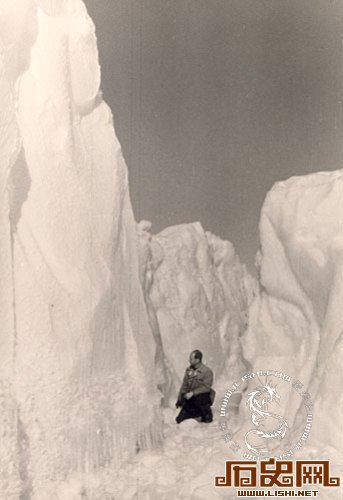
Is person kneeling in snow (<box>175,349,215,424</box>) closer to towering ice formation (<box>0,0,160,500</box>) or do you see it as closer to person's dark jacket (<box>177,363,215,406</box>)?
person's dark jacket (<box>177,363,215,406</box>)

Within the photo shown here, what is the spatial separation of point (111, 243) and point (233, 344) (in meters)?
3.35

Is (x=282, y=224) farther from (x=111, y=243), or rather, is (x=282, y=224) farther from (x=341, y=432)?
(x=341, y=432)

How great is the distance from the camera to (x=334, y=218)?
5828 mm

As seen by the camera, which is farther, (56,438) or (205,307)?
(205,307)

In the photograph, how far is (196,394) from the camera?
6.32 metres

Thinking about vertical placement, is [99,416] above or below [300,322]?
below

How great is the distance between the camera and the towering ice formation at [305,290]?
Result: 5221 millimetres

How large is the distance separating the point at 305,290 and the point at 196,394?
4.30 ft

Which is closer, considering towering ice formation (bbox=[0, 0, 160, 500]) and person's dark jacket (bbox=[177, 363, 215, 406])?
towering ice formation (bbox=[0, 0, 160, 500])

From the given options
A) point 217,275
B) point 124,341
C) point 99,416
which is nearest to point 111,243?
point 124,341

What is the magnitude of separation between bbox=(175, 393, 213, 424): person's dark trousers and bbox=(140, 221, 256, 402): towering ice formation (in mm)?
1070

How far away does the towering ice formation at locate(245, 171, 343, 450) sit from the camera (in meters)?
5.22

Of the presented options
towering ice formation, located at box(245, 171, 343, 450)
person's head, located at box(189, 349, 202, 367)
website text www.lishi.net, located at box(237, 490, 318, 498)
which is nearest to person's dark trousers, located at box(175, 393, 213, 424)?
person's head, located at box(189, 349, 202, 367)

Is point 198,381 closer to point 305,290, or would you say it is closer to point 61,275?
point 305,290
